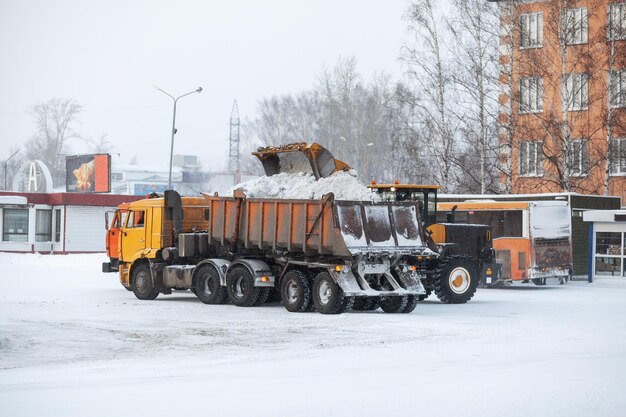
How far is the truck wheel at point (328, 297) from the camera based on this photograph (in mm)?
22797

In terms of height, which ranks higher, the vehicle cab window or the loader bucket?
the loader bucket

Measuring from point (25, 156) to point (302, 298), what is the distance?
136344 mm

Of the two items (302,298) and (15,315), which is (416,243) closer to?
(302,298)

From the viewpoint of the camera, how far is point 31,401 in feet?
37.6

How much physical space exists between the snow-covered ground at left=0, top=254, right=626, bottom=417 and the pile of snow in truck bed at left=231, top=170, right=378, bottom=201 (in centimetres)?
262

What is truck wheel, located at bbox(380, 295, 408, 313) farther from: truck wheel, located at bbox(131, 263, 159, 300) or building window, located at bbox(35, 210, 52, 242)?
building window, located at bbox(35, 210, 52, 242)

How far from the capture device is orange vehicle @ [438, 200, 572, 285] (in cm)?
3353

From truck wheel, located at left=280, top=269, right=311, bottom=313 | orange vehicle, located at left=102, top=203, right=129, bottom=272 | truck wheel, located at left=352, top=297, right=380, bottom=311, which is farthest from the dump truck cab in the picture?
orange vehicle, located at left=102, top=203, right=129, bottom=272

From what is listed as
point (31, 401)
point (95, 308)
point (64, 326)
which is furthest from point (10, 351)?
point (95, 308)

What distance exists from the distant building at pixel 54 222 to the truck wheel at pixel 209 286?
31703 mm

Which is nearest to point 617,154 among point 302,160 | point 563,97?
point 563,97

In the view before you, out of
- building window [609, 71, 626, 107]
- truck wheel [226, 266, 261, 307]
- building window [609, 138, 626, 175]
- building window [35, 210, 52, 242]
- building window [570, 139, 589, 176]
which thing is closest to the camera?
truck wheel [226, 266, 261, 307]

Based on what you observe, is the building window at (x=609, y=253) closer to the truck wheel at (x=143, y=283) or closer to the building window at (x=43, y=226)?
the truck wheel at (x=143, y=283)

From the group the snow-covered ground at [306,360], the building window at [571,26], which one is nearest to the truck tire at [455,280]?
the snow-covered ground at [306,360]
